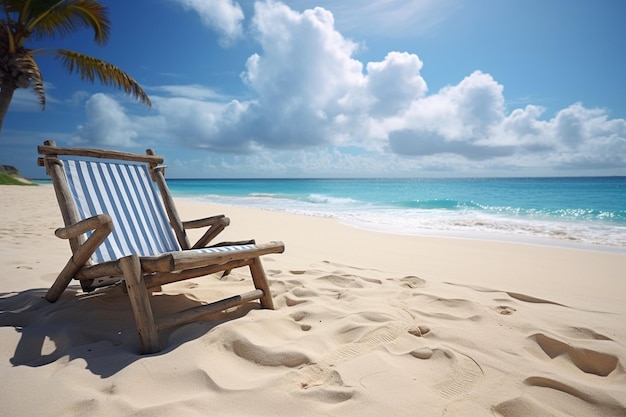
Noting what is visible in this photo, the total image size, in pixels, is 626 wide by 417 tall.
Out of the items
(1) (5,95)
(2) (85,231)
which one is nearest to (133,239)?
(2) (85,231)

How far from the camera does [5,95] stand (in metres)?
7.12

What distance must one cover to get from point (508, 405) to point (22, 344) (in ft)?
8.03

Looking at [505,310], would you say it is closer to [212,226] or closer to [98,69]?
[212,226]

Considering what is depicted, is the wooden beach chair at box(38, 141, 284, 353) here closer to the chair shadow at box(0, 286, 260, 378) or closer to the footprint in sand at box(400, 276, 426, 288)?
the chair shadow at box(0, 286, 260, 378)

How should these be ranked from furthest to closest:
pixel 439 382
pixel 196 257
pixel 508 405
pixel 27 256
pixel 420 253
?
pixel 420 253, pixel 27 256, pixel 196 257, pixel 439 382, pixel 508 405

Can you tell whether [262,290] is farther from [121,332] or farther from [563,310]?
[563,310]

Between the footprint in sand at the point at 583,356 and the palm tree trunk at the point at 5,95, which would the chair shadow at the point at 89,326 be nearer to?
the footprint in sand at the point at 583,356

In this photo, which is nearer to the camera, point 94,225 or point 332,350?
point 332,350

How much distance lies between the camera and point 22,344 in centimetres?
186

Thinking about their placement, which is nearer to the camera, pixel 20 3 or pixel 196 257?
pixel 196 257

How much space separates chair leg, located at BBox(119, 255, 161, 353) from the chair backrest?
68 centimetres

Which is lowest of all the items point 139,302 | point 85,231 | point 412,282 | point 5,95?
point 412,282

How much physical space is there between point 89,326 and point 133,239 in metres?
0.76

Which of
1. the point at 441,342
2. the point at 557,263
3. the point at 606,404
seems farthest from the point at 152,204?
the point at 557,263
